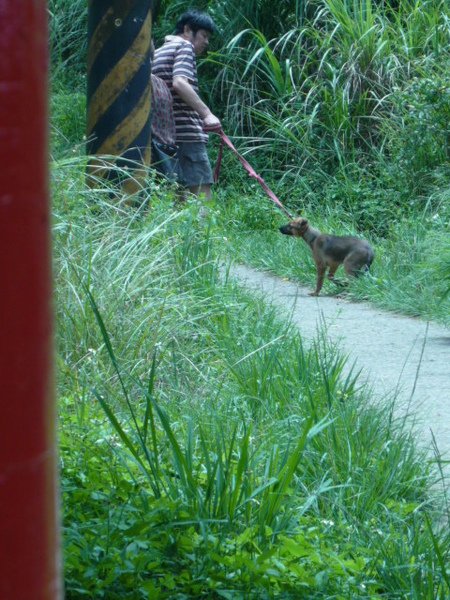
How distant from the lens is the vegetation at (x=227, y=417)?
3.07 meters

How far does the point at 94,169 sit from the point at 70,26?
11105mm

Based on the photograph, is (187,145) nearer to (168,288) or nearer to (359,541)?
(168,288)

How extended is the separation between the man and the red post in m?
8.37

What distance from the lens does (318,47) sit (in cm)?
1377

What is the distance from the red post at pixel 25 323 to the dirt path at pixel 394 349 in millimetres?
3259

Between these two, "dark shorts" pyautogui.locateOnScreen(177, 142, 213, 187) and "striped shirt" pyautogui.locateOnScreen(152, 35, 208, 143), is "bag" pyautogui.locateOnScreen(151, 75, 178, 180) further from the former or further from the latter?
"dark shorts" pyautogui.locateOnScreen(177, 142, 213, 187)

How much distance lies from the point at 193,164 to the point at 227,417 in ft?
19.0

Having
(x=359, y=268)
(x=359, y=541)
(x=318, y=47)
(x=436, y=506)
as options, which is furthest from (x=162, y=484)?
(x=318, y=47)

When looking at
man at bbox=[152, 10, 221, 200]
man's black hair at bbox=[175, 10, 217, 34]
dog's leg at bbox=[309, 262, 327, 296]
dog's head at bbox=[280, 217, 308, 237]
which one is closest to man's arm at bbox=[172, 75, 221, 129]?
man at bbox=[152, 10, 221, 200]

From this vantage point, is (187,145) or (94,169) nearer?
(94,169)

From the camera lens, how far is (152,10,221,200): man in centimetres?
934

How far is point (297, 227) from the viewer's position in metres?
10.1

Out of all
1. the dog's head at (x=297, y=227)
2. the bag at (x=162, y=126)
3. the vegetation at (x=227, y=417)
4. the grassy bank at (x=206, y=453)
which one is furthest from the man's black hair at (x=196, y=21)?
the grassy bank at (x=206, y=453)

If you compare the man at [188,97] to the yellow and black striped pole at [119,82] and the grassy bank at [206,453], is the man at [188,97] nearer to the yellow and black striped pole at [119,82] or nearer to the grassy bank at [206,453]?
the yellow and black striped pole at [119,82]
